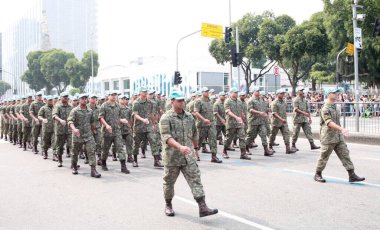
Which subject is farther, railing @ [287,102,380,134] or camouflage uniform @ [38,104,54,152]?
railing @ [287,102,380,134]

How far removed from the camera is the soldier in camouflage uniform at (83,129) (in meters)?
8.96

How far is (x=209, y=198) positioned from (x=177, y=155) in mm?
1342

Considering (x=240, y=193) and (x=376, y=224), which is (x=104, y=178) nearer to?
(x=240, y=193)

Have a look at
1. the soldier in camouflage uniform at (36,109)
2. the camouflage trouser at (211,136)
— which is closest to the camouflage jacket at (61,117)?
the soldier in camouflage uniform at (36,109)

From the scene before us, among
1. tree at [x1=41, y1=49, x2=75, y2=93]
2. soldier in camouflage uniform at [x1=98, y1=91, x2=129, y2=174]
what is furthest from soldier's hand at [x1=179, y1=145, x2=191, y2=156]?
tree at [x1=41, y1=49, x2=75, y2=93]

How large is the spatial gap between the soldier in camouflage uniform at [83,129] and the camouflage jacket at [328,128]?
468 cm

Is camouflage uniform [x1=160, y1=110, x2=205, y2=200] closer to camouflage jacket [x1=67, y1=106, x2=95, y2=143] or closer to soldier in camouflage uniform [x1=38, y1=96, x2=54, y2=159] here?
camouflage jacket [x1=67, y1=106, x2=95, y2=143]

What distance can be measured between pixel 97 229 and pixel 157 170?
4.39 meters

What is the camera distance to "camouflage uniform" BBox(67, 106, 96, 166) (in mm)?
8984

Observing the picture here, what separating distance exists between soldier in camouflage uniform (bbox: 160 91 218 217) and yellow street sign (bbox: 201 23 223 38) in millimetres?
21737

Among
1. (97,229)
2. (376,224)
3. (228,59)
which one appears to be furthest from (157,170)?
(228,59)

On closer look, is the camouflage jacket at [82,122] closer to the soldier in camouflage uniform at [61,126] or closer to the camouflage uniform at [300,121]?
the soldier in camouflage uniform at [61,126]

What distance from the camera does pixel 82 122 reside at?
9172 millimetres

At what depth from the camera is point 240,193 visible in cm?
701
